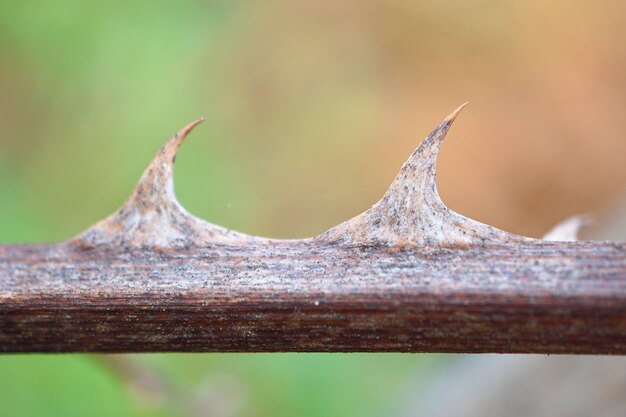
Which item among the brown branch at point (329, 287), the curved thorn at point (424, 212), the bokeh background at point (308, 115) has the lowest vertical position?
the brown branch at point (329, 287)

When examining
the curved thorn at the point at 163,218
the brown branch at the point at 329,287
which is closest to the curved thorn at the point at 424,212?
the brown branch at the point at 329,287

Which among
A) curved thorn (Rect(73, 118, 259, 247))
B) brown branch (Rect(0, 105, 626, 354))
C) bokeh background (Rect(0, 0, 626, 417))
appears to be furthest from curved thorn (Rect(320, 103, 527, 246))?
bokeh background (Rect(0, 0, 626, 417))

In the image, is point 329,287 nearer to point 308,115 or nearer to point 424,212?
point 424,212

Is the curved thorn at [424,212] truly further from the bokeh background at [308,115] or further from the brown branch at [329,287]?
the bokeh background at [308,115]

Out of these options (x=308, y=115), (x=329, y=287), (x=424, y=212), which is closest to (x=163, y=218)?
(x=329, y=287)

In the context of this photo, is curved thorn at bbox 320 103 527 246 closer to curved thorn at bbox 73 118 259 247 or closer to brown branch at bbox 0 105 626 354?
brown branch at bbox 0 105 626 354

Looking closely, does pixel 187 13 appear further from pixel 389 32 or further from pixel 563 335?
pixel 563 335
